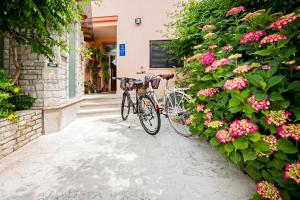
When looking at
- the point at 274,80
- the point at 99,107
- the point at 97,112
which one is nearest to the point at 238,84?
the point at 274,80

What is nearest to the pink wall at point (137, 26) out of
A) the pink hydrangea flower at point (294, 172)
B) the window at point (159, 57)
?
the window at point (159, 57)

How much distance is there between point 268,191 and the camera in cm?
134

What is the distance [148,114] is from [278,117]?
224 cm

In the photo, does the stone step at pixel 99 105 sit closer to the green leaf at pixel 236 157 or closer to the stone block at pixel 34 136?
the stone block at pixel 34 136

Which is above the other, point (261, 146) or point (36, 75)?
point (36, 75)

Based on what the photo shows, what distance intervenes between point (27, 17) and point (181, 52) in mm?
3248

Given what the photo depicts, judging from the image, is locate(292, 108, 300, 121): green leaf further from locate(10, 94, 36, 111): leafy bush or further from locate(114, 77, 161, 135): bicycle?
locate(10, 94, 36, 111): leafy bush

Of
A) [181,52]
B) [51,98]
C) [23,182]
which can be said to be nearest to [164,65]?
[181,52]

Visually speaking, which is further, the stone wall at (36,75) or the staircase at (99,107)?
the staircase at (99,107)

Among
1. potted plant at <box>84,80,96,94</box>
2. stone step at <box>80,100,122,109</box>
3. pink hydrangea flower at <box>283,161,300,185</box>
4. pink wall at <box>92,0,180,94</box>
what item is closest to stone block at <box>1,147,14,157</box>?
stone step at <box>80,100,122,109</box>

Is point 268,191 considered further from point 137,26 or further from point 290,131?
Result: point 137,26

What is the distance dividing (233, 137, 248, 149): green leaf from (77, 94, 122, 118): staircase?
3.79m

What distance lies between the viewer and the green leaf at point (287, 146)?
1258mm

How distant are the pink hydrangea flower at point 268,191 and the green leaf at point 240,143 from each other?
304 millimetres
